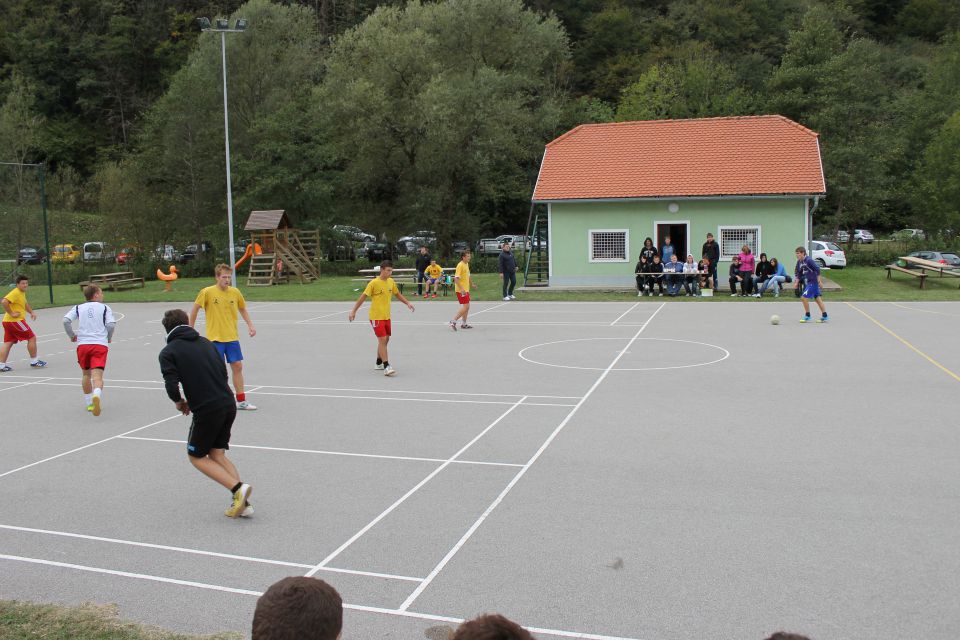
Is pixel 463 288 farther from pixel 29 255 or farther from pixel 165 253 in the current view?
pixel 165 253

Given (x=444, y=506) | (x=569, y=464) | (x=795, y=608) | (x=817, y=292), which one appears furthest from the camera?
(x=817, y=292)

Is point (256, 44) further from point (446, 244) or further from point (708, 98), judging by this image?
point (708, 98)

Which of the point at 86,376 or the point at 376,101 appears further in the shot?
the point at 376,101

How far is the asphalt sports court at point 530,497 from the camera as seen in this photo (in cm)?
535

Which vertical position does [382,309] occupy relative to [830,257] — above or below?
below

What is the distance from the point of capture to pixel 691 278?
28.1 meters

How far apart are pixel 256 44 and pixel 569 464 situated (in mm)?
45045

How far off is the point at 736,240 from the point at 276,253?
820 inches

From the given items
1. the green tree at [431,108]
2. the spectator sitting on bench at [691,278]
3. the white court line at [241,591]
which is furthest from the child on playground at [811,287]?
the green tree at [431,108]

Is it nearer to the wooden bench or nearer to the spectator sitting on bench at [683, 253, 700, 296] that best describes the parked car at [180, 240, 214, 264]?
the wooden bench

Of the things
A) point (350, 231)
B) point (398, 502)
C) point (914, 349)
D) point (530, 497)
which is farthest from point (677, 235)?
point (398, 502)

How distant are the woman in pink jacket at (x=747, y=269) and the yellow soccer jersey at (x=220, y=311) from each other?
19889 mm

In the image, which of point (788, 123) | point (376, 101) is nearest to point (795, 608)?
point (788, 123)

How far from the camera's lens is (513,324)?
2133 cm
